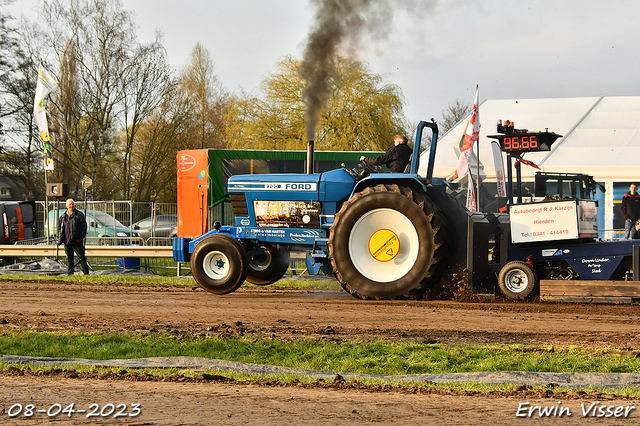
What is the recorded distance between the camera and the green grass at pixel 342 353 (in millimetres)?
5219

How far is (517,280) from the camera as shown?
30.9 ft

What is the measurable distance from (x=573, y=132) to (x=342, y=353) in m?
15.7

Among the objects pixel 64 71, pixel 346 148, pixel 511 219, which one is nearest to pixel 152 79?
pixel 64 71

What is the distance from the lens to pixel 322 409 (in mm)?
3867

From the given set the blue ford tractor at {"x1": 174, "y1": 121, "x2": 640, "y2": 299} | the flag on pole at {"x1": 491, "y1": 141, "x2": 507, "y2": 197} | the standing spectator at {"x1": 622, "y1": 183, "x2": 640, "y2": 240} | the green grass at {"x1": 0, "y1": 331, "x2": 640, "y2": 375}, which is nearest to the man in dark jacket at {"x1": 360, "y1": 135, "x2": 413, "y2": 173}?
the blue ford tractor at {"x1": 174, "y1": 121, "x2": 640, "y2": 299}

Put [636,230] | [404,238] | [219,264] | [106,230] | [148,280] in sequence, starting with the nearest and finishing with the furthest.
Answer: [404,238], [219,264], [148,280], [636,230], [106,230]

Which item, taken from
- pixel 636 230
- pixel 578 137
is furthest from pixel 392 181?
pixel 578 137

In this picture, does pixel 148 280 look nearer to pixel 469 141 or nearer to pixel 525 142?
pixel 525 142

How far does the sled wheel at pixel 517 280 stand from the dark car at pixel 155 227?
35.7 ft

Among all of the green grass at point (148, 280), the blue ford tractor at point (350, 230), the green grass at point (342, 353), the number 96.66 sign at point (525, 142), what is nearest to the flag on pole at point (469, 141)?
the green grass at point (148, 280)

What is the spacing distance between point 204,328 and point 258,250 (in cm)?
365

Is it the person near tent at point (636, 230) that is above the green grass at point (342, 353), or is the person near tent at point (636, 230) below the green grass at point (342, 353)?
above

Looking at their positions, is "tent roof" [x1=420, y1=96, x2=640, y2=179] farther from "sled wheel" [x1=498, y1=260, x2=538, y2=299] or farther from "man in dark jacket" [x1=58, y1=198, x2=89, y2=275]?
"man in dark jacket" [x1=58, y1=198, x2=89, y2=275]

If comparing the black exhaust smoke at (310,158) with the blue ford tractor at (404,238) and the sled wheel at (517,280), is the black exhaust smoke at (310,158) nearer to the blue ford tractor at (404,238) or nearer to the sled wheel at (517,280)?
the blue ford tractor at (404,238)
